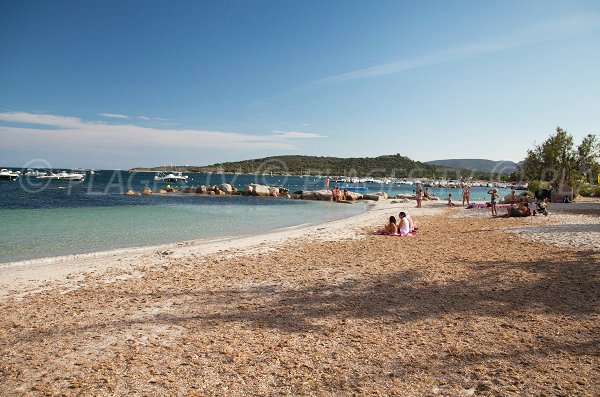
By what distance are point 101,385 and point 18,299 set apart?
14.9ft

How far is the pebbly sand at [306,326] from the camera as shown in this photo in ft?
13.5

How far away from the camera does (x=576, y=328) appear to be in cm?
549

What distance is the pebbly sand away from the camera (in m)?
4.13

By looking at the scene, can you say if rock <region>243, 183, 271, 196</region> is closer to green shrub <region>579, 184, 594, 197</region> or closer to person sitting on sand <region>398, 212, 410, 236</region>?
person sitting on sand <region>398, 212, 410, 236</region>

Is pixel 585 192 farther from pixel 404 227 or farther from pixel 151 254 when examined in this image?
pixel 151 254

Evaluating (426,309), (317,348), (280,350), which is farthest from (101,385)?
(426,309)

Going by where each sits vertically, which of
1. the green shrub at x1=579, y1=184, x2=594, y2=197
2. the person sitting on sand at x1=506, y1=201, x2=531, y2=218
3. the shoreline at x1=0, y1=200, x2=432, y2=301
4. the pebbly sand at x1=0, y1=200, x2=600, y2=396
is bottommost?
the shoreline at x1=0, y1=200, x2=432, y2=301

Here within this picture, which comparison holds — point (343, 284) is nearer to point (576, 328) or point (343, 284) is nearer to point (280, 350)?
point (280, 350)

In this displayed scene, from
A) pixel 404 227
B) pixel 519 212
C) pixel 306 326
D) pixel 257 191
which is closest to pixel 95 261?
pixel 306 326

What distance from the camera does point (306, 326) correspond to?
5645 mm

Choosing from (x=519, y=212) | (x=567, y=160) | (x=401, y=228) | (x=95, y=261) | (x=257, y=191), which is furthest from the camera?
(x=257, y=191)

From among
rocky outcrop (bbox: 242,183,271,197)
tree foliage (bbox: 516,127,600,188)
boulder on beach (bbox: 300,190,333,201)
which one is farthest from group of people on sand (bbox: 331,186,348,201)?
tree foliage (bbox: 516,127,600,188)

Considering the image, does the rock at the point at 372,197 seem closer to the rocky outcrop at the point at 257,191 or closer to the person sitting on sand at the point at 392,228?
the rocky outcrop at the point at 257,191

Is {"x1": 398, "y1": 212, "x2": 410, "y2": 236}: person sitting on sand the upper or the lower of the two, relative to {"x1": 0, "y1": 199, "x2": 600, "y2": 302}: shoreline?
upper
